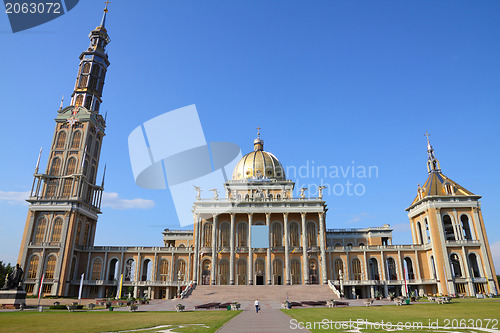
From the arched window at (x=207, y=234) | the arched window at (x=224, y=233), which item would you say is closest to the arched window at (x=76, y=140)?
the arched window at (x=207, y=234)

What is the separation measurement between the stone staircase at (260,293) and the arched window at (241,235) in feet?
34.3

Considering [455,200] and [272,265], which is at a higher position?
[455,200]

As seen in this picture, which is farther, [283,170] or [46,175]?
[283,170]

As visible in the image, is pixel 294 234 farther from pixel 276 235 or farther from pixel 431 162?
pixel 431 162

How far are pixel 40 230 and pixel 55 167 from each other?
1192 cm

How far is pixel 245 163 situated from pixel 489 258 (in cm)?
4729

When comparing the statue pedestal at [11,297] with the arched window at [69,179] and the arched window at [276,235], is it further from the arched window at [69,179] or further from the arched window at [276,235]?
the arched window at [276,235]

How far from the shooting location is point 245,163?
243 ft

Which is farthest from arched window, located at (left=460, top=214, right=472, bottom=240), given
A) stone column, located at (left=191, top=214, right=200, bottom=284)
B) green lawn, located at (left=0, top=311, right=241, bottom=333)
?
green lawn, located at (left=0, top=311, right=241, bottom=333)

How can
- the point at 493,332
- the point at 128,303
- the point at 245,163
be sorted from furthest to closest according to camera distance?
the point at 245,163 < the point at 128,303 < the point at 493,332

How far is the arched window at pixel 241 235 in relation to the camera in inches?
2345

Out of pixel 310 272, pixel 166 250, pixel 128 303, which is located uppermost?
pixel 166 250

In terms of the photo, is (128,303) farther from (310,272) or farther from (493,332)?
(493,332)

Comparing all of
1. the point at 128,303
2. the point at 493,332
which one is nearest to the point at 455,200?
the point at 493,332
